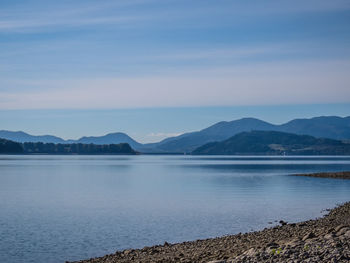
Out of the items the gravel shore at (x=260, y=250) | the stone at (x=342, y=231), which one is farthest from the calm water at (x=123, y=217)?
the stone at (x=342, y=231)

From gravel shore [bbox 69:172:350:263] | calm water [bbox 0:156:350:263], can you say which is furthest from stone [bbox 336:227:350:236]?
calm water [bbox 0:156:350:263]

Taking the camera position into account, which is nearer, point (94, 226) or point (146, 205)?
point (94, 226)

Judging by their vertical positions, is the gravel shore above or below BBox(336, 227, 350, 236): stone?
below

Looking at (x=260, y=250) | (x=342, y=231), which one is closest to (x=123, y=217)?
(x=260, y=250)

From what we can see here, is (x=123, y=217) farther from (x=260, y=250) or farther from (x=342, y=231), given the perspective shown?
(x=342, y=231)

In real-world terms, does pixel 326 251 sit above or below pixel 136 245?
above

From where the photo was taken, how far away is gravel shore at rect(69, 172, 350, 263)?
726 inches

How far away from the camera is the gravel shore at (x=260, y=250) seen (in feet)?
60.5

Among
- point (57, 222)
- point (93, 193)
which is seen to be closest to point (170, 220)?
point (57, 222)

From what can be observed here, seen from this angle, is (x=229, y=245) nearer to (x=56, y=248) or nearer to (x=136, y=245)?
(x=136, y=245)

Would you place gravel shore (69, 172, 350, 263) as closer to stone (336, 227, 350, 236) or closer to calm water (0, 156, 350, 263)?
stone (336, 227, 350, 236)

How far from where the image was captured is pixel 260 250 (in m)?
20.1

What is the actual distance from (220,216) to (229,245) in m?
17.4

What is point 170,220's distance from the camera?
41.0m
